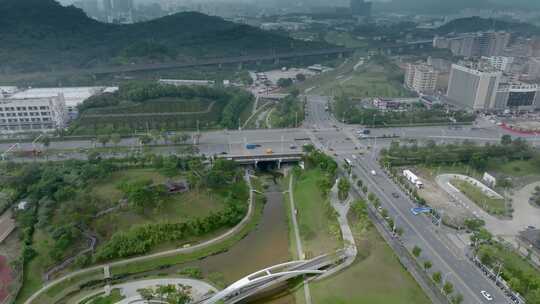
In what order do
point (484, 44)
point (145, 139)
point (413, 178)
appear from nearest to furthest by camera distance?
point (413, 178)
point (145, 139)
point (484, 44)

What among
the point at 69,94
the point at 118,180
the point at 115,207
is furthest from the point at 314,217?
the point at 69,94

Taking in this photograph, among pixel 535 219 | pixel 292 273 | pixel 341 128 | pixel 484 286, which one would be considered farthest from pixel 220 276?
pixel 341 128

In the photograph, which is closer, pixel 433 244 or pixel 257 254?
pixel 433 244

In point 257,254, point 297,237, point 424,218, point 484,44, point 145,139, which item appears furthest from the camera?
point 484,44

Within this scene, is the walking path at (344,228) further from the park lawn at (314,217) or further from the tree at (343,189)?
the park lawn at (314,217)

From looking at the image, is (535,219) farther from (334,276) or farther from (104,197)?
(104,197)

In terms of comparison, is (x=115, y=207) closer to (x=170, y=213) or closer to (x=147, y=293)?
(x=170, y=213)
